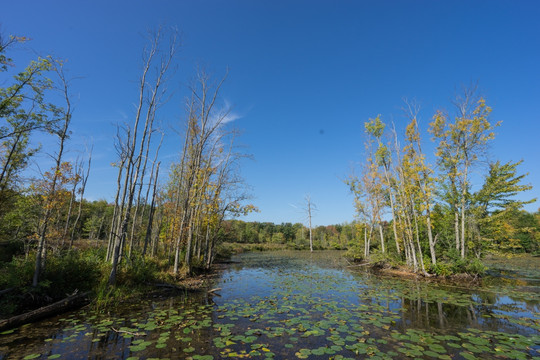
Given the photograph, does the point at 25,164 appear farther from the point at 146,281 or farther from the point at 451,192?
the point at 451,192

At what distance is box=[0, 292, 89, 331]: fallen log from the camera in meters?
5.35

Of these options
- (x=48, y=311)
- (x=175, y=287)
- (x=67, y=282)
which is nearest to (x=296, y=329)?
(x=175, y=287)

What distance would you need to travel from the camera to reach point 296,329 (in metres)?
5.64

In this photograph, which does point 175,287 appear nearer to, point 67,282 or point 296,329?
point 67,282

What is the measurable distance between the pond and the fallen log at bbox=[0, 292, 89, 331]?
10.0 inches

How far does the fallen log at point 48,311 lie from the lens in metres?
5.35

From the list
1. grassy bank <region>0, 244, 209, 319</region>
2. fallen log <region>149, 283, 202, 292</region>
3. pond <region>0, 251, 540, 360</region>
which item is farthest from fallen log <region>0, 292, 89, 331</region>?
fallen log <region>149, 283, 202, 292</region>

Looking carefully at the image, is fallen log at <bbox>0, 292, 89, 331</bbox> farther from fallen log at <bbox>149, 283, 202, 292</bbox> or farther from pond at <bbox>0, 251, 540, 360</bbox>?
fallen log at <bbox>149, 283, 202, 292</bbox>

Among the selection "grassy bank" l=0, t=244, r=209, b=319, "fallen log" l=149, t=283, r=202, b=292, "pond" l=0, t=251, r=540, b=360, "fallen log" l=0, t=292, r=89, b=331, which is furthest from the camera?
Result: "fallen log" l=149, t=283, r=202, b=292

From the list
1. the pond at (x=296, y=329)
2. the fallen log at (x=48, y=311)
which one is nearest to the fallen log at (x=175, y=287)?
the pond at (x=296, y=329)

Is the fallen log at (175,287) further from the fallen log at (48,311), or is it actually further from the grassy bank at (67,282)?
the fallen log at (48,311)

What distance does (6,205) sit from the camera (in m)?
10.8

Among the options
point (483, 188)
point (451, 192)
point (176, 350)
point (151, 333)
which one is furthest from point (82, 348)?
point (483, 188)

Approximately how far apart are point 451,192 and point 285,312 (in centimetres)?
1533
